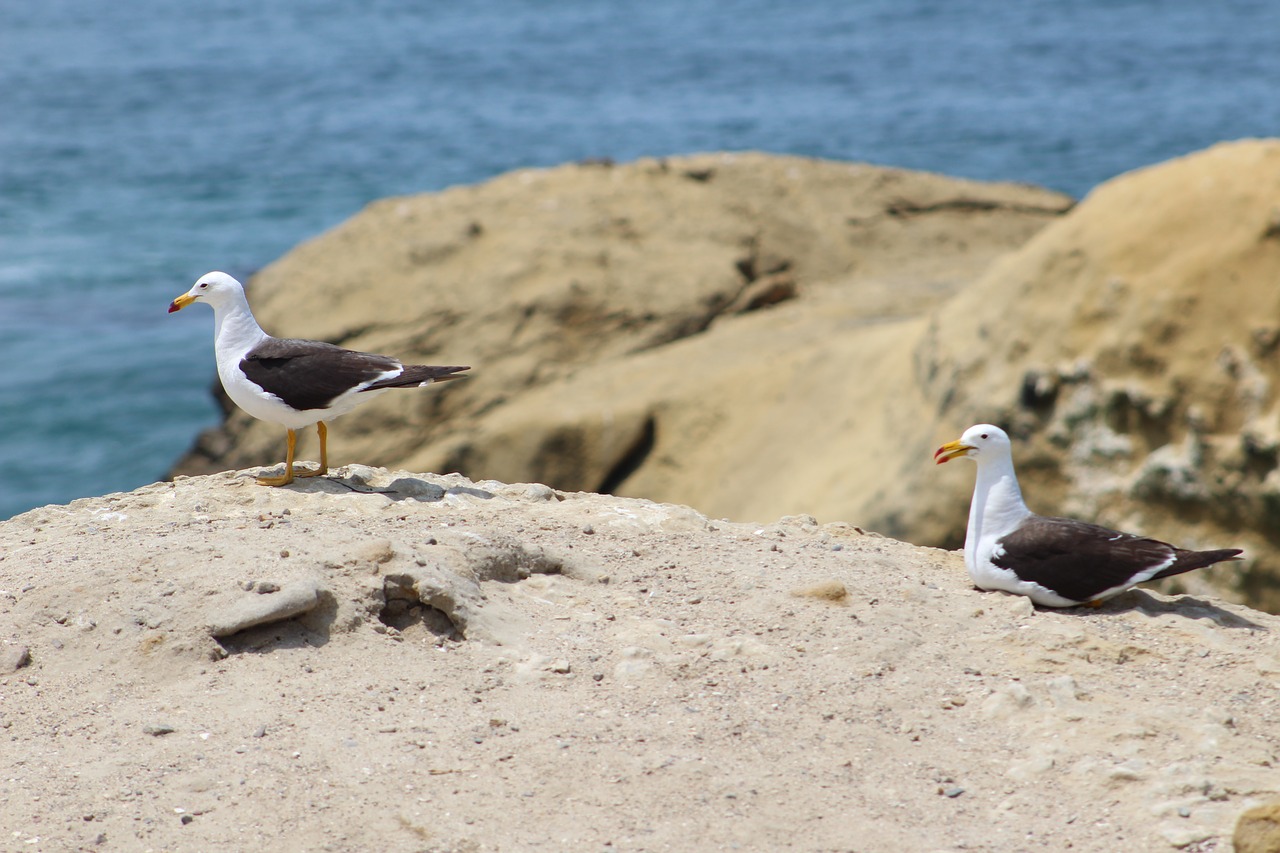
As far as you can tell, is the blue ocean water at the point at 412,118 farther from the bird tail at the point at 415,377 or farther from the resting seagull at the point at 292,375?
the bird tail at the point at 415,377

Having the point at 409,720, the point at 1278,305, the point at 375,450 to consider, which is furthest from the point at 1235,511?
the point at 375,450

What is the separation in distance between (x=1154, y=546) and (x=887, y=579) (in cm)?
113

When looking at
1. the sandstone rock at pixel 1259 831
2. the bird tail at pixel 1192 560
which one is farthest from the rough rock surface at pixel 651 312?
the sandstone rock at pixel 1259 831

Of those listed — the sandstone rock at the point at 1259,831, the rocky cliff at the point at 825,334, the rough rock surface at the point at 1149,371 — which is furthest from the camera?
the rocky cliff at the point at 825,334

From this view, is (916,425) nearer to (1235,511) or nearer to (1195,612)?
(1235,511)

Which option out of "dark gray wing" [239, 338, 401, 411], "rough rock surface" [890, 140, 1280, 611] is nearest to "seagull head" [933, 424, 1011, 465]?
"dark gray wing" [239, 338, 401, 411]

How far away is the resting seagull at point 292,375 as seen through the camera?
22.6 ft

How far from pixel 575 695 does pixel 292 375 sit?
244 cm

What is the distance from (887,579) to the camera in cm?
643

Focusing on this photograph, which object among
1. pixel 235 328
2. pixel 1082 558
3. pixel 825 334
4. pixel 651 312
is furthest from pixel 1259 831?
pixel 651 312

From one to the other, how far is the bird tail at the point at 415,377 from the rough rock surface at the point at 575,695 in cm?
61

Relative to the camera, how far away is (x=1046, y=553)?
616 centimetres

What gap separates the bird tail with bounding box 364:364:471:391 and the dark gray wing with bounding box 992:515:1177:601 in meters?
2.74

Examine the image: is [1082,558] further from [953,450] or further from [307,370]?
[307,370]
